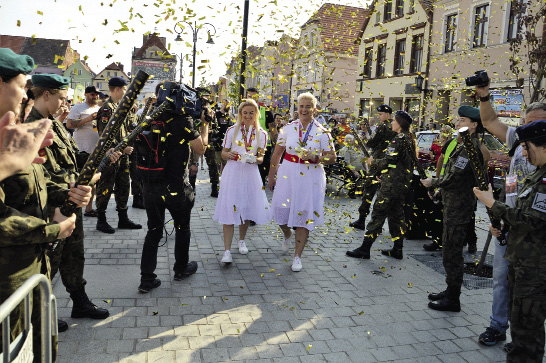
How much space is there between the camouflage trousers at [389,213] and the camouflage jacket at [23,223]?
4.91 meters

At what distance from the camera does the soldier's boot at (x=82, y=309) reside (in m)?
4.03

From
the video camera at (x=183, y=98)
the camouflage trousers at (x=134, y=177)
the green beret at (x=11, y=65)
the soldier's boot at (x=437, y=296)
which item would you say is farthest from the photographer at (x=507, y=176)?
the camouflage trousers at (x=134, y=177)

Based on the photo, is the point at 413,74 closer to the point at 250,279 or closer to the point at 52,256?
the point at 250,279

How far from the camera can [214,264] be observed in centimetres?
577

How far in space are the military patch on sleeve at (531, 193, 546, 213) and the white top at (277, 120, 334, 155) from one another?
9.76 feet

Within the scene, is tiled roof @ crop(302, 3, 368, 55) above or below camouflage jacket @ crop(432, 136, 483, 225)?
above

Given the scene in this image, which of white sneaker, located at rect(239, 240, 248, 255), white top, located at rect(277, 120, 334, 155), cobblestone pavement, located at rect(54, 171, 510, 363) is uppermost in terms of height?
white top, located at rect(277, 120, 334, 155)

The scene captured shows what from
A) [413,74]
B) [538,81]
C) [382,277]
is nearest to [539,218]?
[382,277]

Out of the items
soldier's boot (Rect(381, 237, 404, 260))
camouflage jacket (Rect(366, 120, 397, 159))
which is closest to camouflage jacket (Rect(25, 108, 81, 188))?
soldier's boot (Rect(381, 237, 404, 260))

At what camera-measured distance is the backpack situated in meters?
4.56

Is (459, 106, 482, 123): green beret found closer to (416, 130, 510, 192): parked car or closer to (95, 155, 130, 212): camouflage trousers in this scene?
(95, 155, 130, 212): camouflage trousers

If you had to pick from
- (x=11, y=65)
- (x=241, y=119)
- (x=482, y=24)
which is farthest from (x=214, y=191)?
(x=482, y=24)

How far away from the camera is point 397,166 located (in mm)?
6586

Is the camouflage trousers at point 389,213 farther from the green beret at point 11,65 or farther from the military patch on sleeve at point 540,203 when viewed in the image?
the green beret at point 11,65
